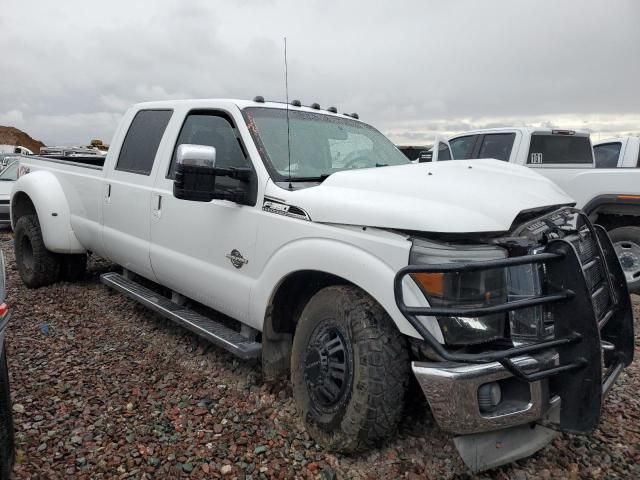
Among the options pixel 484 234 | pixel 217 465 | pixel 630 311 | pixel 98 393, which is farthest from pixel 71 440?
pixel 630 311

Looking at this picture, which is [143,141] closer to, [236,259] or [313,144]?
[313,144]

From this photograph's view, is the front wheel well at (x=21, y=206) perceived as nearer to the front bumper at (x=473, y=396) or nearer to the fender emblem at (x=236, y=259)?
the fender emblem at (x=236, y=259)

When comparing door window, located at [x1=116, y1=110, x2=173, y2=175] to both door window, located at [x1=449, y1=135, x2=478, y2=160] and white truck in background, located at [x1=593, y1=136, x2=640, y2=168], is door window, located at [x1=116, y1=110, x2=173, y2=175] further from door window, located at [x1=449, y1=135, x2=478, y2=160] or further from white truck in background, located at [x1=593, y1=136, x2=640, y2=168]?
white truck in background, located at [x1=593, y1=136, x2=640, y2=168]

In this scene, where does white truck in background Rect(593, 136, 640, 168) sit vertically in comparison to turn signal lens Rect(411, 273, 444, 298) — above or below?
above

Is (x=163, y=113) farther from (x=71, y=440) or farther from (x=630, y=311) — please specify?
(x=630, y=311)

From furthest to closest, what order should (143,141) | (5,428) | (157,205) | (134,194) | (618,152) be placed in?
(618,152) → (143,141) → (134,194) → (157,205) → (5,428)

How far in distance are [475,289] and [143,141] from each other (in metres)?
3.17

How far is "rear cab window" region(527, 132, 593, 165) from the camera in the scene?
24.1 ft

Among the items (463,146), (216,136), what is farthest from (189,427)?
(463,146)

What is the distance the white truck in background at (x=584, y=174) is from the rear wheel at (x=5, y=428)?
568cm

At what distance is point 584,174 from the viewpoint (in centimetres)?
600

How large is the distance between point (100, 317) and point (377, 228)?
328cm

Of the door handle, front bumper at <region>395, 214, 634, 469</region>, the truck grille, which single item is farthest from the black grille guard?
the door handle

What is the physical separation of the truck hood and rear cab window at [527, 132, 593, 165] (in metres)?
4.62
